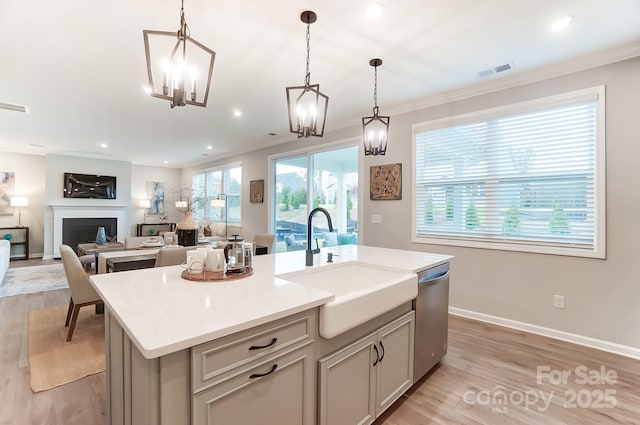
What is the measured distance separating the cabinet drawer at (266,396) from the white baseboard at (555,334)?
9.31 ft

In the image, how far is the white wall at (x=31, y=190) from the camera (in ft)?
23.6

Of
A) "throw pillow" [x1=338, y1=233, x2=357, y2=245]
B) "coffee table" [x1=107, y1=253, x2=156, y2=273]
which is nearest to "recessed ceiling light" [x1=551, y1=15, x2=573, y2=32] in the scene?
"throw pillow" [x1=338, y1=233, x2=357, y2=245]

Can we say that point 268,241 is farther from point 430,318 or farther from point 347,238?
point 430,318

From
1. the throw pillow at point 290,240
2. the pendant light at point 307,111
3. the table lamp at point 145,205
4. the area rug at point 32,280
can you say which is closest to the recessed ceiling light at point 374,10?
the pendant light at point 307,111

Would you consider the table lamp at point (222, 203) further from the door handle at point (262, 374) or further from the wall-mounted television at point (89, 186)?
the door handle at point (262, 374)

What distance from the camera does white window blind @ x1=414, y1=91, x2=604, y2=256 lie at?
9.25 feet

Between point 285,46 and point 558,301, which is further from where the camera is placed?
point 558,301

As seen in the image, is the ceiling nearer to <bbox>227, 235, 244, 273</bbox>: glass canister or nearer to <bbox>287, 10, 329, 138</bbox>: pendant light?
<bbox>287, 10, 329, 138</bbox>: pendant light

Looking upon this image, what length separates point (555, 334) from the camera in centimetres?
294

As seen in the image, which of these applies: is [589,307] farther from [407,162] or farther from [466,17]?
[466,17]

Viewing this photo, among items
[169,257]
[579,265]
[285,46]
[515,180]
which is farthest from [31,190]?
[579,265]

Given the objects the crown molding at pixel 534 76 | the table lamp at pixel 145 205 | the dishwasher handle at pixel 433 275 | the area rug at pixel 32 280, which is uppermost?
the crown molding at pixel 534 76

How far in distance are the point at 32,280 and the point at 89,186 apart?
11.0ft

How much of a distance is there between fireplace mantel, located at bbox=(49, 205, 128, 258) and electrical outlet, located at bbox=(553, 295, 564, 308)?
9.48 meters
